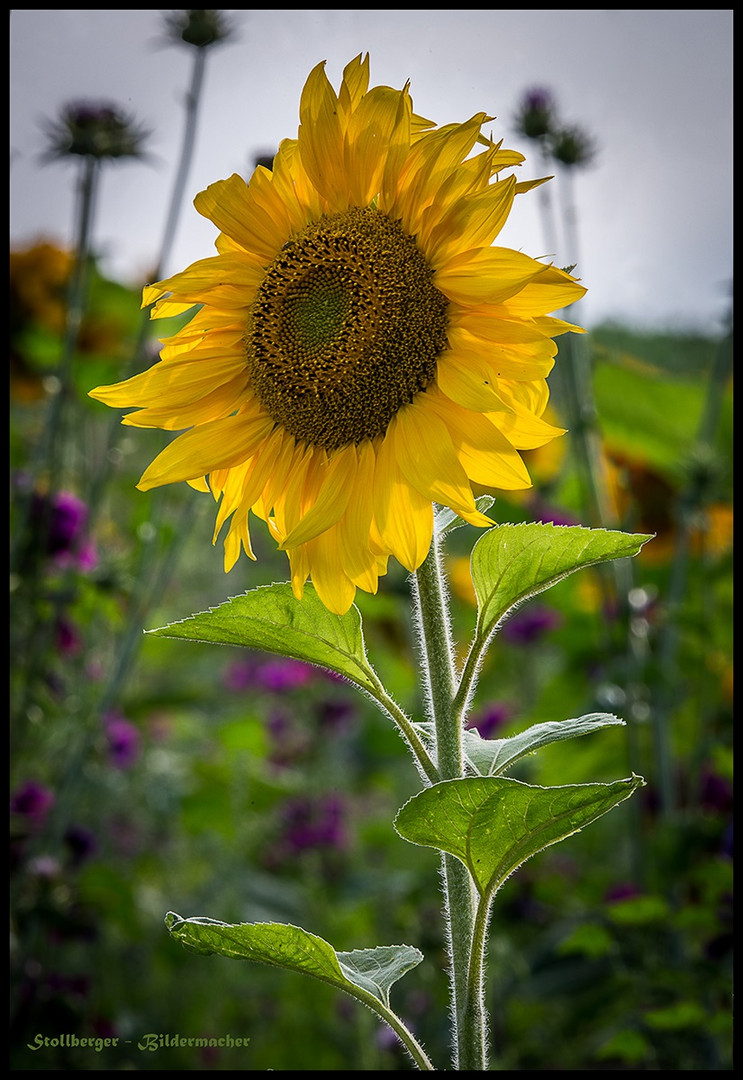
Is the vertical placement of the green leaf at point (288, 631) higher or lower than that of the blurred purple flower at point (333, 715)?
higher

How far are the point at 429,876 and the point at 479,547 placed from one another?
39.1 inches

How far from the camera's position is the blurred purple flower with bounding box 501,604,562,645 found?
1495 millimetres

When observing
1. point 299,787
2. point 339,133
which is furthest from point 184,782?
point 339,133

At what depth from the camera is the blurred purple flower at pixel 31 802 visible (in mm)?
1125

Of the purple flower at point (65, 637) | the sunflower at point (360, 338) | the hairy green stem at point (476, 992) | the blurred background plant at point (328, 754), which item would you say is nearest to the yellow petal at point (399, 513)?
the sunflower at point (360, 338)

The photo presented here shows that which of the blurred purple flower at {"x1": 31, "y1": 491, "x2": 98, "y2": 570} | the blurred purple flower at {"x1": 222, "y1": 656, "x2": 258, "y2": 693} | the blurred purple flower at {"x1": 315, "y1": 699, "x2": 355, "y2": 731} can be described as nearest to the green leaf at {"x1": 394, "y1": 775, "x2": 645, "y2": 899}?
the blurred purple flower at {"x1": 31, "y1": 491, "x2": 98, "y2": 570}

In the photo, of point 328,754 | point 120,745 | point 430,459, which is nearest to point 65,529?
point 120,745

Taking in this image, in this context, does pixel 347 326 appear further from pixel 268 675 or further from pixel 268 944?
pixel 268 675

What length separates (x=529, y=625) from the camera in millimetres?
1496

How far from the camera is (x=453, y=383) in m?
0.43

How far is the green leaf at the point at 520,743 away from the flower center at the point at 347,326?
0.15 m

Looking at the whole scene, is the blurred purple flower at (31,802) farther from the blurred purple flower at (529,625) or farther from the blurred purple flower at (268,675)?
the blurred purple flower at (529,625)

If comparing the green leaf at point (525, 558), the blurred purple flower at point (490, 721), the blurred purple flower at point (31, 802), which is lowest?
the blurred purple flower at point (31, 802)

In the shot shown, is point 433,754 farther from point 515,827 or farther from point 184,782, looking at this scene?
point 184,782
